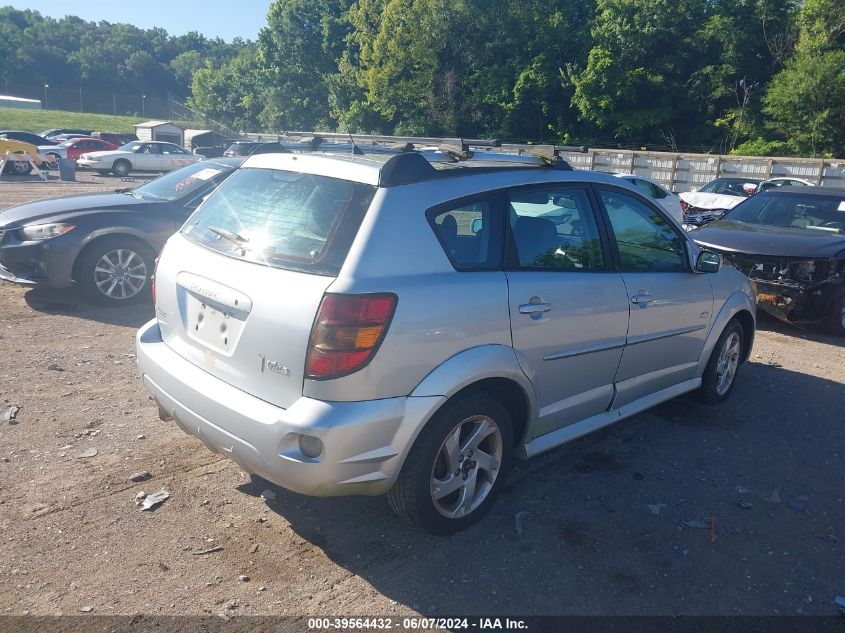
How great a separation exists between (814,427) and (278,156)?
4352mm

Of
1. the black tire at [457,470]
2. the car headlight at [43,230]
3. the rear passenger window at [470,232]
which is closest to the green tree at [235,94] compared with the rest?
the car headlight at [43,230]

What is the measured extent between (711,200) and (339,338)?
17095mm

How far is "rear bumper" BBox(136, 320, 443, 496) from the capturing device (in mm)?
2984

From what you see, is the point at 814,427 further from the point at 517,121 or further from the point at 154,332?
the point at 517,121

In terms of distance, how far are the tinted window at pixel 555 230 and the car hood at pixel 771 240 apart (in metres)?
4.54

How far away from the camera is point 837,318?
7.87 metres

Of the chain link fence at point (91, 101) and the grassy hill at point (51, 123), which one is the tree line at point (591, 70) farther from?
the chain link fence at point (91, 101)

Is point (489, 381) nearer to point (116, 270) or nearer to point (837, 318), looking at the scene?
point (116, 270)

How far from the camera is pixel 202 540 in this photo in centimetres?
349

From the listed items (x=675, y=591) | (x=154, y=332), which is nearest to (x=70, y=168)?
(x=154, y=332)

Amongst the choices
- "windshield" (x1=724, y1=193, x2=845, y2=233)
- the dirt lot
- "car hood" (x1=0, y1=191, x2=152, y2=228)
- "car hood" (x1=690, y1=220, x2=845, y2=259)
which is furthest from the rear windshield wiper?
"windshield" (x1=724, y1=193, x2=845, y2=233)

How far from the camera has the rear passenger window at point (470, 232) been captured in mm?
3418

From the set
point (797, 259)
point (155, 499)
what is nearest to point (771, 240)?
point (797, 259)

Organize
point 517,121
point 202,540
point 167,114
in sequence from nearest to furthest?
point 202,540
point 517,121
point 167,114
